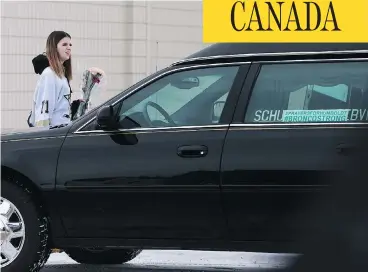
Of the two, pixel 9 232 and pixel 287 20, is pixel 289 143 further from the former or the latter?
pixel 287 20

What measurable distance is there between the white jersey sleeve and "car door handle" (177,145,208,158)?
2.07 metres

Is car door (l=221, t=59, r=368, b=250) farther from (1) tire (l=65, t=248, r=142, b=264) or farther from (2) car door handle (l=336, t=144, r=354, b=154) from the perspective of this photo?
(1) tire (l=65, t=248, r=142, b=264)

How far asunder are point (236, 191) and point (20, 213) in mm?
1453

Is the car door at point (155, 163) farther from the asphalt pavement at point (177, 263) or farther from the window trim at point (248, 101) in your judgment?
the asphalt pavement at point (177, 263)

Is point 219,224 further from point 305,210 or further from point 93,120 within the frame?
point 93,120

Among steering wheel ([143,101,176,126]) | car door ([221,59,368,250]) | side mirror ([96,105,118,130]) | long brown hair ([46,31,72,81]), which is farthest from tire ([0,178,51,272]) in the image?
long brown hair ([46,31,72,81])

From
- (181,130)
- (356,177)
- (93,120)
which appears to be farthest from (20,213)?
(356,177)

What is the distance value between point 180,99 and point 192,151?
411 millimetres

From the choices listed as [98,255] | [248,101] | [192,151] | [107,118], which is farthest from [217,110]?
[98,255]

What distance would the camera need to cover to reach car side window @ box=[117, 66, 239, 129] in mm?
5777

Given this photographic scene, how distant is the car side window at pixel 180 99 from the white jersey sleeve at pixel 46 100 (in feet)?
5.42

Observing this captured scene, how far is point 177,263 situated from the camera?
285 inches

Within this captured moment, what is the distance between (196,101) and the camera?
5.82 m

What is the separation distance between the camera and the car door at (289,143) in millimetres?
5383
